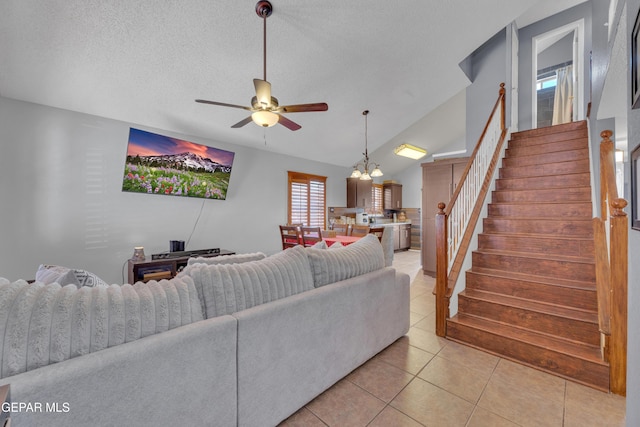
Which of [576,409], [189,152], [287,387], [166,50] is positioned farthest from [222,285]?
[189,152]

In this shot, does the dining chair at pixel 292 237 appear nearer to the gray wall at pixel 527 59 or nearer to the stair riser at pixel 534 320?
the stair riser at pixel 534 320

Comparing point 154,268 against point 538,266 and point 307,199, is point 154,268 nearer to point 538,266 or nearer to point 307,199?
point 307,199

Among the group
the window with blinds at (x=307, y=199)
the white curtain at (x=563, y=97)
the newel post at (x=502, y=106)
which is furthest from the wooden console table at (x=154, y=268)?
the white curtain at (x=563, y=97)

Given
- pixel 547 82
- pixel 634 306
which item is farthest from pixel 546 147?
pixel 634 306

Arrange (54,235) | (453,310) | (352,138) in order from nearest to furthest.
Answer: (453,310)
(54,235)
(352,138)

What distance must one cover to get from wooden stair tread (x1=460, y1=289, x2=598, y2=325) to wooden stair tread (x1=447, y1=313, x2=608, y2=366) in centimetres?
17

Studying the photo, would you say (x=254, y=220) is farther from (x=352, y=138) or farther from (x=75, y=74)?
(x=75, y=74)

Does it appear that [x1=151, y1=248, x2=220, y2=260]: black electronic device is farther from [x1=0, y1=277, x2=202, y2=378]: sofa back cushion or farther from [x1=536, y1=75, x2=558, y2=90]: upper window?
[x1=536, y1=75, x2=558, y2=90]: upper window

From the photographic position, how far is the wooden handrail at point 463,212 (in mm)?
2324

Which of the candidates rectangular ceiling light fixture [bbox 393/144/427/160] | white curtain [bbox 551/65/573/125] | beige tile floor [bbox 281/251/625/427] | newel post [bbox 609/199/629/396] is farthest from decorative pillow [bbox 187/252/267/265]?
white curtain [bbox 551/65/573/125]

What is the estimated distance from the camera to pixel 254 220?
15.1 ft

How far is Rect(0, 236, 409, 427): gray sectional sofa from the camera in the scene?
0.80 m

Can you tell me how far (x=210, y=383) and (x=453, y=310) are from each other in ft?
7.18

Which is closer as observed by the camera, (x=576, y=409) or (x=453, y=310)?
(x=576, y=409)
